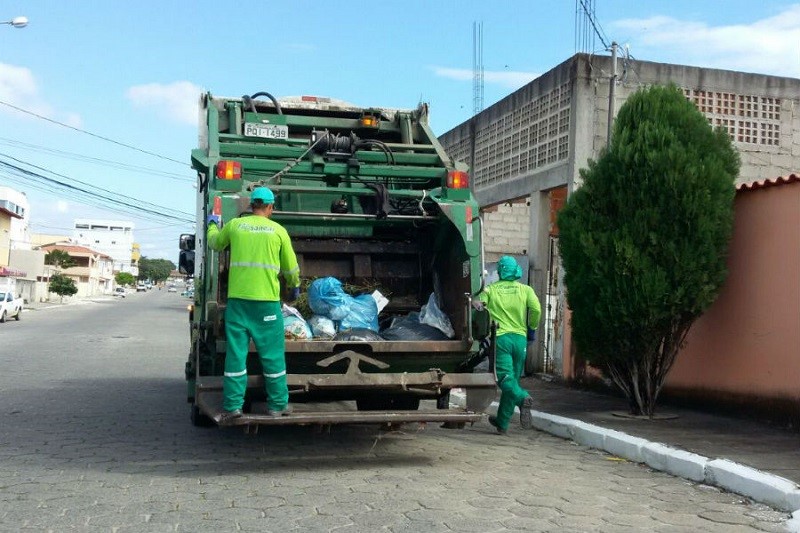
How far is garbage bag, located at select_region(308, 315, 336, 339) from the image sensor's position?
6785 mm

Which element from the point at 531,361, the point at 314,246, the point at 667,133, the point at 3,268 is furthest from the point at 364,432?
the point at 3,268

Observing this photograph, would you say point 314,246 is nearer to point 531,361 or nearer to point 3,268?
point 531,361

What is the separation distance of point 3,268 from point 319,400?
160ft

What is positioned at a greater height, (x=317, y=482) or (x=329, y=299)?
(x=329, y=299)

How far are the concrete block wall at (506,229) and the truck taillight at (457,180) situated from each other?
30.0 ft

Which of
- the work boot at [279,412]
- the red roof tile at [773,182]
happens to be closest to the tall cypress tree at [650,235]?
the red roof tile at [773,182]

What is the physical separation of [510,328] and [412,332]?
1.23 meters

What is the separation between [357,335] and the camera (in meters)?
6.61

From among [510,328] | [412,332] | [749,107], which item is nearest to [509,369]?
[510,328]

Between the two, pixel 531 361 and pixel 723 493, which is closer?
pixel 723 493

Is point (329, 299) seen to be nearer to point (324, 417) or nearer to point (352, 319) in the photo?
point (352, 319)

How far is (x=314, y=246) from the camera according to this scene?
7.59m

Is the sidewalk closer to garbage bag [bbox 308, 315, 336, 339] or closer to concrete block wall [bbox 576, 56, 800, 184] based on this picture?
garbage bag [bbox 308, 315, 336, 339]

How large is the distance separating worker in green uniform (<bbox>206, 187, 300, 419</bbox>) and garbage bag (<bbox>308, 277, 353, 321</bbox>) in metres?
1.04
